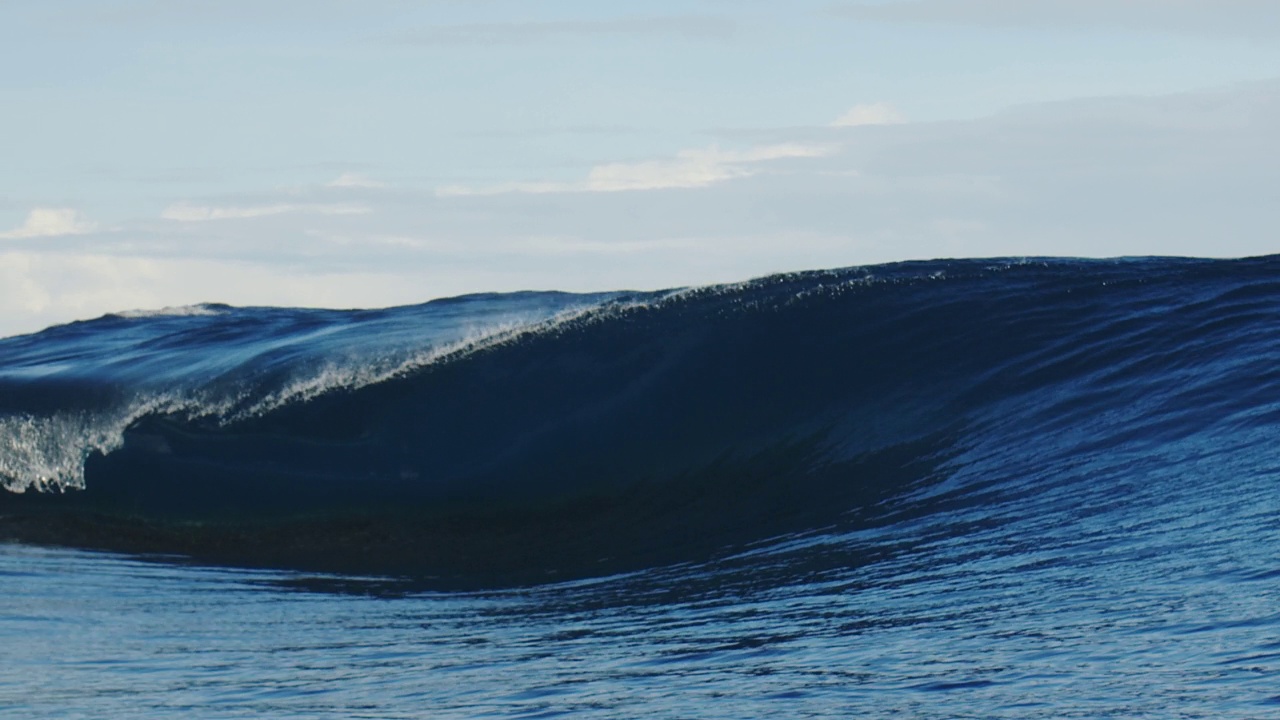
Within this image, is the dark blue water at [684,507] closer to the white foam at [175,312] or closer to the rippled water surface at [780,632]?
the rippled water surface at [780,632]

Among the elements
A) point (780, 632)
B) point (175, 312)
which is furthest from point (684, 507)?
point (175, 312)

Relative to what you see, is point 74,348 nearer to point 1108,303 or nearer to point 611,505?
point 611,505

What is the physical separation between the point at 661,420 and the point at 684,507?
5.66ft

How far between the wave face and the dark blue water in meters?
0.04

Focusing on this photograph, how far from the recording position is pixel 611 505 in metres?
10.9

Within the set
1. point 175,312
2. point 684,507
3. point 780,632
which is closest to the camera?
point 780,632

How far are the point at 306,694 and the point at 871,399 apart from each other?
692 centimetres

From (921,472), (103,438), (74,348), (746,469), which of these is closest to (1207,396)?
(921,472)

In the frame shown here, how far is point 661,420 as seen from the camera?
476 inches

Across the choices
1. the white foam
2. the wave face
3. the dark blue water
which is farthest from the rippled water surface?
the white foam

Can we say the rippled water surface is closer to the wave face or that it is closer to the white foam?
the wave face

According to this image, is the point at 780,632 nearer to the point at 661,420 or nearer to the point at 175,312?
the point at 661,420

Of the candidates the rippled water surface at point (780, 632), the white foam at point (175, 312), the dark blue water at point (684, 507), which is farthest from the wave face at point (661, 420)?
the white foam at point (175, 312)

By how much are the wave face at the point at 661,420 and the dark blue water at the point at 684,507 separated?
0.13 ft
